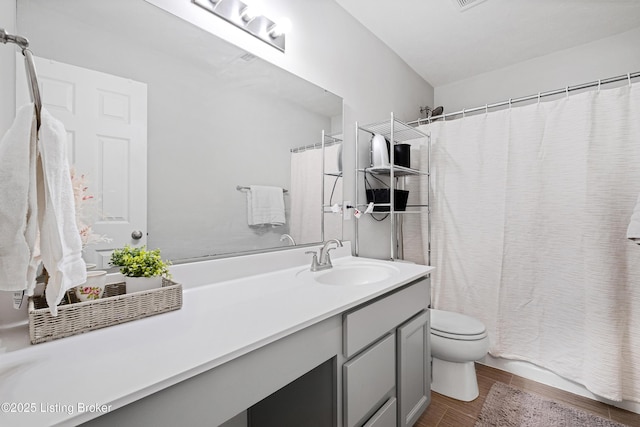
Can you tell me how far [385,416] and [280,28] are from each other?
183 centimetres

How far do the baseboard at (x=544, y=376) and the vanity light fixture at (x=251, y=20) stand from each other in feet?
8.03

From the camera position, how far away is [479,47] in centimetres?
236

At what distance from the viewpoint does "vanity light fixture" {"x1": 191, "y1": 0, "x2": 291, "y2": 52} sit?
1.25 m

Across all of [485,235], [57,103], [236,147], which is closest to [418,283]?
[485,235]

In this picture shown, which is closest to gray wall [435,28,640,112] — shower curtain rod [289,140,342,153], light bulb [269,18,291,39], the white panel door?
shower curtain rod [289,140,342,153]

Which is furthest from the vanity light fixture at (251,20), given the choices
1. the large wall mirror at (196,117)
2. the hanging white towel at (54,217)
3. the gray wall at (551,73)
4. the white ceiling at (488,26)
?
the gray wall at (551,73)

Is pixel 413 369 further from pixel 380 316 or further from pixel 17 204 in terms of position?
pixel 17 204

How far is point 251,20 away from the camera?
1.36 metres

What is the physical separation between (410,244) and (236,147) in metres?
1.70

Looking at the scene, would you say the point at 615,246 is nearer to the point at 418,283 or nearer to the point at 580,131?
the point at 580,131

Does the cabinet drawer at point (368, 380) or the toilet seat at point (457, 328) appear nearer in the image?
the cabinet drawer at point (368, 380)

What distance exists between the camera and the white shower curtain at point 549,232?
163 cm

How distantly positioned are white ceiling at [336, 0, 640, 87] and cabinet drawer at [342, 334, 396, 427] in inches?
79.6

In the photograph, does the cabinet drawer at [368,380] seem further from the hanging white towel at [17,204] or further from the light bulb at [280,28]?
the light bulb at [280,28]
